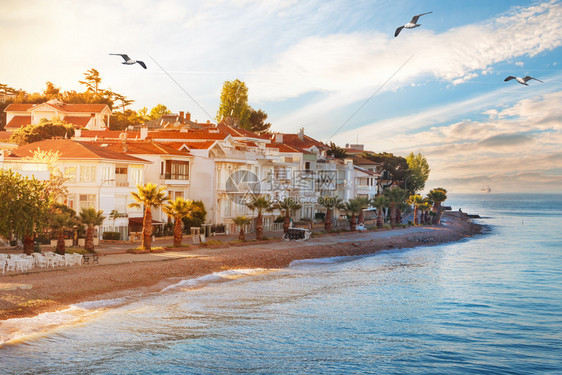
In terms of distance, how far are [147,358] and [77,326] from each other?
194 inches

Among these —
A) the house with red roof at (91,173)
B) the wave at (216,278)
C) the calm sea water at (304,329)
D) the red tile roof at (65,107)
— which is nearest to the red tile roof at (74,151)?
the house with red roof at (91,173)

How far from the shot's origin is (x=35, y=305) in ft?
88.6

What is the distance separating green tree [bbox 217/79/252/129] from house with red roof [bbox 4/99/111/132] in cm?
2234

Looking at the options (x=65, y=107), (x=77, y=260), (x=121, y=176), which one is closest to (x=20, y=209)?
(x=77, y=260)

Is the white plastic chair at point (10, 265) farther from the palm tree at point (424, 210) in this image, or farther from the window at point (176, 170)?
the palm tree at point (424, 210)

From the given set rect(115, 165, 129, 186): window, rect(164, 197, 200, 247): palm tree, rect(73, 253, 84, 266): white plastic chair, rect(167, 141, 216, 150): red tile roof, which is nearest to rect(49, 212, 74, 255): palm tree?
rect(73, 253, 84, 266): white plastic chair

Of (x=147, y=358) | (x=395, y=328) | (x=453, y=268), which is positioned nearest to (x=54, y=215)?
→ (x=147, y=358)

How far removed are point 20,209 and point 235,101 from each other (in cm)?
7976

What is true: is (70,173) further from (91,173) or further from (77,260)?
(77,260)

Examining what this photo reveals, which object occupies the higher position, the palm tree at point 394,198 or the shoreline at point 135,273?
the palm tree at point 394,198

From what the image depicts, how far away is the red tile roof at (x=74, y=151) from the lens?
46719mm

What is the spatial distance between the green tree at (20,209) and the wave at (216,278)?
28.3ft

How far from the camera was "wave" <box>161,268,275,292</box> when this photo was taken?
36.3 meters

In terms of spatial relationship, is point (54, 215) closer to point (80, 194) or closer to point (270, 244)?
point (80, 194)
